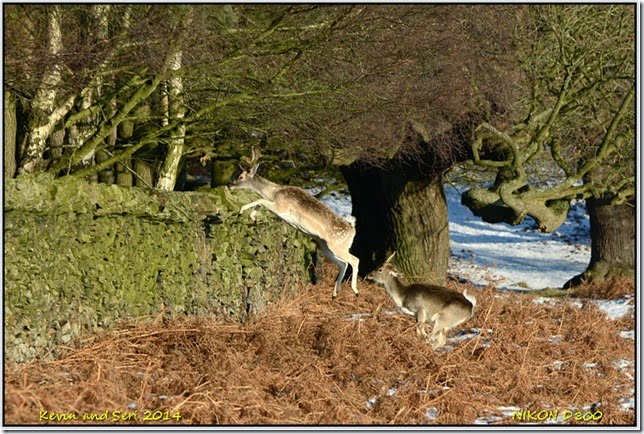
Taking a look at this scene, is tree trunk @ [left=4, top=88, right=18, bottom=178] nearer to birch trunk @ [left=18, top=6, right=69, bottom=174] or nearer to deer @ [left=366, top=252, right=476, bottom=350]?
birch trunk @ [left=18, top=6, right=69, bottom=174]

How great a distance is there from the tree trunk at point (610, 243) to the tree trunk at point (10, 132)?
16406mm

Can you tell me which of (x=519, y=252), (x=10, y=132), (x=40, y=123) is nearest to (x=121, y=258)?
(x=10, y=132)

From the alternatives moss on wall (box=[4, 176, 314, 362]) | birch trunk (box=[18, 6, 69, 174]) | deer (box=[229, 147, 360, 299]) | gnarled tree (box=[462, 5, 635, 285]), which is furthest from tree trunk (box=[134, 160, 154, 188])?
deer (box=[229, 147, 360, 299])

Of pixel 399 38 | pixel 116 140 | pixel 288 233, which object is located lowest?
pixel 288 233

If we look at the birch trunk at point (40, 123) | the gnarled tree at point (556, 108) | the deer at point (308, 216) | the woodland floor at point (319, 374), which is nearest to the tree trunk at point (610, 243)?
the gnarled tree at point (556, 108)

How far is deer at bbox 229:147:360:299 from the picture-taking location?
8.62 m

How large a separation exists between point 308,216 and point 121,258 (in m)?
2.61

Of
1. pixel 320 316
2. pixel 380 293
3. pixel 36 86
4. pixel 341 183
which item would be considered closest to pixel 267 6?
pixel 36 86

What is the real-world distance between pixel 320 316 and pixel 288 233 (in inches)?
83.1

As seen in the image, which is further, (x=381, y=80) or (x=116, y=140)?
(x=116, y=140)

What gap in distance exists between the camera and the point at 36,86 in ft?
34.2

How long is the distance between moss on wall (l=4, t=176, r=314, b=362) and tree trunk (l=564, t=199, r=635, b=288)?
42.3 ft

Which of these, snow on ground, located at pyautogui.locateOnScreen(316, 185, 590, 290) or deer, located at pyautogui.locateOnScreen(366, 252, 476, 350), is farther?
snow on ground, located at pyautogui.locateOnScreen(316, 185, 590, 290)

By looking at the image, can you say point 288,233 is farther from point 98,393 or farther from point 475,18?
point 98,393
